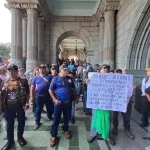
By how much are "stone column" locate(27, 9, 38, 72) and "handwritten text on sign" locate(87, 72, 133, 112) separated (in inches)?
289

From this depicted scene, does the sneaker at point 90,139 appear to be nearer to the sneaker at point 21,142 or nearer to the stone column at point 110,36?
the sneaker at point 21,142

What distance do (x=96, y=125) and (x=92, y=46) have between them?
35.9ft

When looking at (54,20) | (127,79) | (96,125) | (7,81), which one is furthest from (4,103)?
(54,20)

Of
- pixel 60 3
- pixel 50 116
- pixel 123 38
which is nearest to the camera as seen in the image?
pixel 50 116

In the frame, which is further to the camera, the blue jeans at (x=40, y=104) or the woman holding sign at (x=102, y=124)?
the blue jeans at (x=40, y=104)

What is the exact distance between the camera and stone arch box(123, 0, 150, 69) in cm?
705

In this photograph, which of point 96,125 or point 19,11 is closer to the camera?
point 96,125

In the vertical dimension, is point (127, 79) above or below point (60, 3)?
below

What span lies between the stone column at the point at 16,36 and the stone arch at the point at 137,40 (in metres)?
6.27

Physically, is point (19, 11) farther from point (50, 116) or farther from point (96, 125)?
point (96, 125)

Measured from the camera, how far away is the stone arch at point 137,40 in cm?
705

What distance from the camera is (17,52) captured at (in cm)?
1117

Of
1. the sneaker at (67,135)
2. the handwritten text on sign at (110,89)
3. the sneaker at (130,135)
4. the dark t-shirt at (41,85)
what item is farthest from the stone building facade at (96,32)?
the sneaker at (67,135)

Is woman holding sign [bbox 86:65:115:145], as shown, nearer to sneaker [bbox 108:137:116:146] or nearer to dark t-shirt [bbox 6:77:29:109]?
sneaker [bbox 108:137:116:146]
